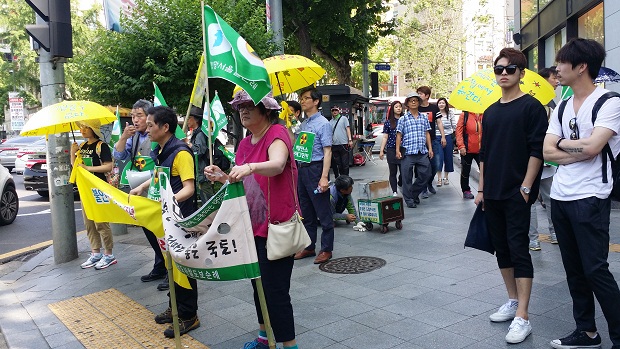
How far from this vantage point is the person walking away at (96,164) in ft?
22.7

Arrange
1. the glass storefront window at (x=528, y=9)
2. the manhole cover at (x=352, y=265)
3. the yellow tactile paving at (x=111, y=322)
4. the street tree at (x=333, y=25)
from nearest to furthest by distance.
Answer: the yellow tactile paving at (x=111, y=322) < the manhole cover at (x=352, y=265) < the glass storefront window at (x=528, y=9) < the street tree at (x=333, y=25)

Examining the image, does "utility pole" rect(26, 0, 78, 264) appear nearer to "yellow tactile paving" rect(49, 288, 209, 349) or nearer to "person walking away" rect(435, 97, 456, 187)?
"yellow tactile paving" rect(49, 288, 209, 349)

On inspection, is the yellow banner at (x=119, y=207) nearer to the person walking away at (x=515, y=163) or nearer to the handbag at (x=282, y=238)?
the handbag at (x=282, y=238)

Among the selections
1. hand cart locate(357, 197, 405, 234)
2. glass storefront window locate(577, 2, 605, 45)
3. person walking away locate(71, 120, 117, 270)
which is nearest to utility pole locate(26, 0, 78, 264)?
person walking away locate(71, 120, 117, 270)

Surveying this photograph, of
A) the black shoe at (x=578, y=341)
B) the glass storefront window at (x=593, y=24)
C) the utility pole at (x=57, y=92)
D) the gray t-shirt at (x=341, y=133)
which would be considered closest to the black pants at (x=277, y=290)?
the black shoe at (x=578, y=341)

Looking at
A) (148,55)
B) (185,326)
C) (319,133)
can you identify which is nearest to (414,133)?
(319,133)

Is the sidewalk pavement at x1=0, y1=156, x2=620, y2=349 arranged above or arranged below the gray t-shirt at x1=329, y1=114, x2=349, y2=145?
below

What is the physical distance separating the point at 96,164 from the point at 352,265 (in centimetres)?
326

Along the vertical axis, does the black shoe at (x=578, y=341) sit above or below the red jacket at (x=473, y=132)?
below

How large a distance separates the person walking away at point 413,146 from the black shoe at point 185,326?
18.8 ft

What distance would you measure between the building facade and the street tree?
5741 mm

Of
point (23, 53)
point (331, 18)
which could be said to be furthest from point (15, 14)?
point (331, 18)

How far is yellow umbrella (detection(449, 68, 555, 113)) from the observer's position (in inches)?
176

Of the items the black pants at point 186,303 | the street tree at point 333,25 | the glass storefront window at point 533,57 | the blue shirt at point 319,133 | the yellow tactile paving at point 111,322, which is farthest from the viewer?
the street tree at point 333,25
